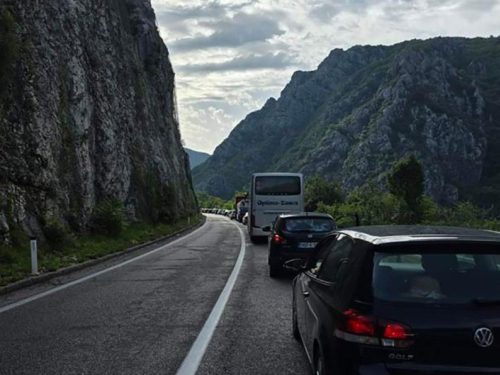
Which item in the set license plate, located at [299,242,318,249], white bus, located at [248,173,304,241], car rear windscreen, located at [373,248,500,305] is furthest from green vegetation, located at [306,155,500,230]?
car rear windscreen, located at [373,248,500,305]

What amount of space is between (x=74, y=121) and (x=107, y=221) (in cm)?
459

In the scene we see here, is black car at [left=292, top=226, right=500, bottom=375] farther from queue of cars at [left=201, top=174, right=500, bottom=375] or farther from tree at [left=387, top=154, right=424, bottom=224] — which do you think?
tree at [left=387, top=154, right=424, bottom=224]

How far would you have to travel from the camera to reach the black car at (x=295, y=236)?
12922 mm

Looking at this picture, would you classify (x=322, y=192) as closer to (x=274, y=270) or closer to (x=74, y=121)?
(x=74, y=121)

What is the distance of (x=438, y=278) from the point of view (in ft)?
12.3

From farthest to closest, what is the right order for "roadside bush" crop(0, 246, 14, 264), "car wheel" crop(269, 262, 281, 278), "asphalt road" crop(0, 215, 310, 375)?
"roadside bush" crop(0, 246, 14, 264) < "car wheel" crop(269, 262, 281, 278) < "asphalt road" crop(0, 215, 310, 375)

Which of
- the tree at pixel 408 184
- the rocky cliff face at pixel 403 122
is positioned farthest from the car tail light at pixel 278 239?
the rocky cliff face at pixel 403 122

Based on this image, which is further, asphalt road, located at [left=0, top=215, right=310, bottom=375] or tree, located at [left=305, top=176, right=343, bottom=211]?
tree, located at [left=305, top=176, right=343, bottom=211]

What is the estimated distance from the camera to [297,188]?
87.6ft

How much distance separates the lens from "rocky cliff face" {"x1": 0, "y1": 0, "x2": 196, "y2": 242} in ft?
56.2

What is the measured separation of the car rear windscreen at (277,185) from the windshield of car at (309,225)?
510 inches

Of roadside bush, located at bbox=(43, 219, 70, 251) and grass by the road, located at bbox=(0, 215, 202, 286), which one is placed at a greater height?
roadside bush, located at bbox=(43, 219, 70, 251)

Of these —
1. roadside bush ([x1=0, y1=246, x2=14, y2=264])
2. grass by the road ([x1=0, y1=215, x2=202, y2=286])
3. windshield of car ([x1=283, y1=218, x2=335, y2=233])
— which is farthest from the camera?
→ windshield of car ([x1=283, y1=218, x2=335, y2=233])

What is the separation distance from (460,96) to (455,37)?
59.7 meters
